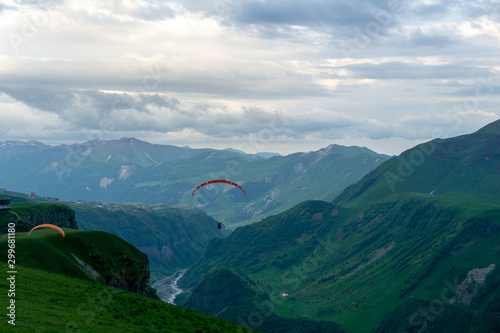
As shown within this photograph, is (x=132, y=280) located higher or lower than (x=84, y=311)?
higher

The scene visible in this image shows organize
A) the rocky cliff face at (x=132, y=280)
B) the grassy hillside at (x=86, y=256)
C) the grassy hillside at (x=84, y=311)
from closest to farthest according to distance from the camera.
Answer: the grassy hillside at (x=84, y=311)
the grassy hillside at (x=86, y=256)
the rocky cliff face at (x=132, y=280)

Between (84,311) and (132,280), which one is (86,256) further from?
(84,311)

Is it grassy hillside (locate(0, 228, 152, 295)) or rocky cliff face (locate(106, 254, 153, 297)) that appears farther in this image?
rocky cliff face (locate(106, 254, 153, 297))

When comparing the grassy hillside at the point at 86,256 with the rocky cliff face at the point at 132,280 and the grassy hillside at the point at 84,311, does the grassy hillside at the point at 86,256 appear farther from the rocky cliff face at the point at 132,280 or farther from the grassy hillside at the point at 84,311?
the grassy hillside at the point at 84,311

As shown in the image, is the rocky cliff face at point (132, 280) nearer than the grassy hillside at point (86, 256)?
No

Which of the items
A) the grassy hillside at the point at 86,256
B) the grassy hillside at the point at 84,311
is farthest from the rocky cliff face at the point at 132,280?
the grassy hillside at the point at 84,311

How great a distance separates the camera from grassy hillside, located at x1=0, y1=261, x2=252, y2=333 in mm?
50344

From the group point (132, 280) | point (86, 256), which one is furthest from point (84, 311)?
point (132, 280)

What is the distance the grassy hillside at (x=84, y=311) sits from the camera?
165 ft

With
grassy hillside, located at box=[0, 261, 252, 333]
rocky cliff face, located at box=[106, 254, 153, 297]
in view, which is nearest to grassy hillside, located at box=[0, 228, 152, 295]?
rocky cliff face, located at box=[106, 254, 153, 297]

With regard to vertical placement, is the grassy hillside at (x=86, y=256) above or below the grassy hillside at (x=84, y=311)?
above

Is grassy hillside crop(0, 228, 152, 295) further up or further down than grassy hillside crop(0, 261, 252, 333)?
further up

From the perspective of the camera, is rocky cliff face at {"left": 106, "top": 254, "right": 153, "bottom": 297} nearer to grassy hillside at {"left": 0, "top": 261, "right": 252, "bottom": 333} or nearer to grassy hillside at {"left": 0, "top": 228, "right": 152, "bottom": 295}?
grassy hillside at {"left": 0, "top": 228, "right": 152, "bottom": 295}

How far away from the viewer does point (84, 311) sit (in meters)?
59.0
